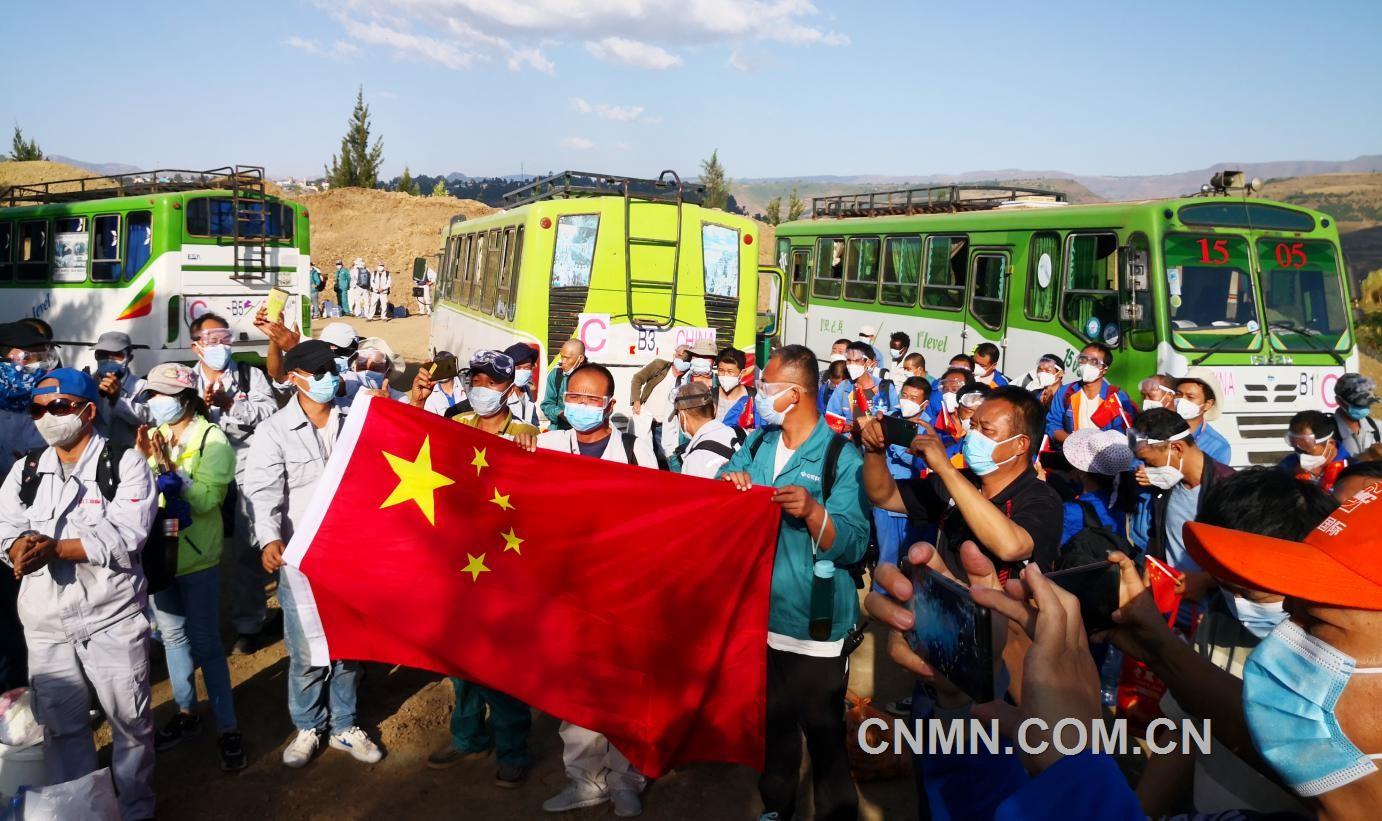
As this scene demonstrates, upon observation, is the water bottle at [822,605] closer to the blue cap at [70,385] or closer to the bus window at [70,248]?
the blue cap at [70,385]

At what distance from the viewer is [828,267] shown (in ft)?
54.8

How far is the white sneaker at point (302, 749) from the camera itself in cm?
528

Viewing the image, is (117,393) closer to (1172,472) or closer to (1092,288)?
(1172,472)

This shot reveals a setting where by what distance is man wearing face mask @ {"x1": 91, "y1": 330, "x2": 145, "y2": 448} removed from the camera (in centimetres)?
664

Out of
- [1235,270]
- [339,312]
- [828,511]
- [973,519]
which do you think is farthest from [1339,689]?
[339,312]

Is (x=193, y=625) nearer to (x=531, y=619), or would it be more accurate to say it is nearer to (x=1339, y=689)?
(x=531, y=619)

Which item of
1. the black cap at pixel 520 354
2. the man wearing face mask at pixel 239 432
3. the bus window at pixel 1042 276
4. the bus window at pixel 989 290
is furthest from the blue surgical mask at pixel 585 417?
the bus window at pixel 989 290

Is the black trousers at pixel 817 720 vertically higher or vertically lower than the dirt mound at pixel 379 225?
lower

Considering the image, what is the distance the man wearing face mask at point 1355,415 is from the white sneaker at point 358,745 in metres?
7.47

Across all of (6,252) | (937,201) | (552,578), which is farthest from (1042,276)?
(6,252)

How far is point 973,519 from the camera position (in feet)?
11.4

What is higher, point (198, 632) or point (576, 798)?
point (198, 632)

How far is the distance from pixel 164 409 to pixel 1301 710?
5720mm

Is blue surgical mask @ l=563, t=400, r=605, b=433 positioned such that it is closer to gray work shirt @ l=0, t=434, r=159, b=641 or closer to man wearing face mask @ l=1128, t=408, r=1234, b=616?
gray work shirt @ l=0, t=434, r=159, b=641
